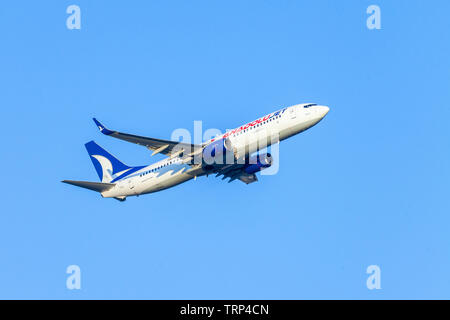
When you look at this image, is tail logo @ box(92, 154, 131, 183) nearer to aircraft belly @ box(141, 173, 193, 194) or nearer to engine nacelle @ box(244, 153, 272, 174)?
aircraft belly @ box(141, 173, 193, 194)

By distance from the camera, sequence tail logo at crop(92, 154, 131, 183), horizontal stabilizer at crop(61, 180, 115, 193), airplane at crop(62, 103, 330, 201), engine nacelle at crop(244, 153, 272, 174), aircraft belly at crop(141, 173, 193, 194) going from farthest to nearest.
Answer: tail logo at crop(92, 154, 131, 183) < engine nacelle at crop(244, 153, 272, 174) < horizontal stabilizer at crop(61, 180, 115, 193) < aircraft belly at crop(141, 173, 193, 194) < airplane at crop(62, 103, 330, 201)

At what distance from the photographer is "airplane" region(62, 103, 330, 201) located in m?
63.4

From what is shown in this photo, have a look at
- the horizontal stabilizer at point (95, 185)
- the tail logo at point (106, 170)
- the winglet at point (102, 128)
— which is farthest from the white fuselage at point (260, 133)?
the winglet at point (102, 128)

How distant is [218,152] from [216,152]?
197 millimetres

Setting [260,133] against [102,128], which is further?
[260,133]

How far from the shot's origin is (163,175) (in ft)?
219

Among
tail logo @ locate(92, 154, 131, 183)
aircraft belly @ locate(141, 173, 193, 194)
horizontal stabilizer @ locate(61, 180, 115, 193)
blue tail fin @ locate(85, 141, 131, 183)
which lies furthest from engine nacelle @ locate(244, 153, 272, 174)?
horizontal stabilizer @ locate(61, 180, 115, 193)

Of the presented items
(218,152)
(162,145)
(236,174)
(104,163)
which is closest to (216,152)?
(218,152)

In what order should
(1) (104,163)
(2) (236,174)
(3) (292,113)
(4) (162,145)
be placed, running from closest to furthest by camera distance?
(3) (292,113), (4) (162,145), (2) (236,174), (1) (104,163)

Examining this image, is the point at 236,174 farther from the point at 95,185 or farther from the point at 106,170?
the point at 106,170

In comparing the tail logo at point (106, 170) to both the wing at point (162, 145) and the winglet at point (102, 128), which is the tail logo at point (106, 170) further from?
the winglet at point (102, 128)

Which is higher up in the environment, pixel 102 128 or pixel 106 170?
pixel 102 128

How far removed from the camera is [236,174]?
7106cm
